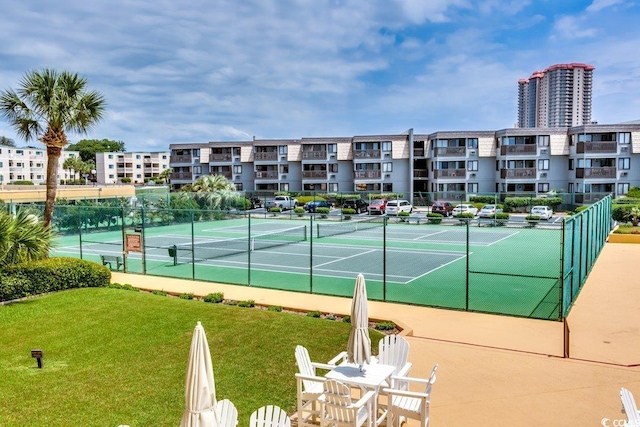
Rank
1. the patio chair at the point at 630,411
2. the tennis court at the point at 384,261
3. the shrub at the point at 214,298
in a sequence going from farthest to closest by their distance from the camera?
the tennis court at the point at 384,261 < the shrub at the point at 214,298 < the patio chair at the point at 630,411

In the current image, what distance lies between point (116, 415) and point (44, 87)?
17827 mm

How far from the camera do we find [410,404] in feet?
24.6

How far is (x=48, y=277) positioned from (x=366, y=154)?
58.7m

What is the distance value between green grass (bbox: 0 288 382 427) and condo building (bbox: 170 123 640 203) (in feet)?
157

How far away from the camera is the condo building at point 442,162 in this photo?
62188 mm

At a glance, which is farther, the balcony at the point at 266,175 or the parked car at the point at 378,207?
the balcony at the point at 266,175

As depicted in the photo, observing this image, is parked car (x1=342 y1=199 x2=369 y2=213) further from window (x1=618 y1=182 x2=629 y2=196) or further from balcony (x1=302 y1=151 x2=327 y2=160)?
window (x1=618 y1=182 x2=629 y2=196)

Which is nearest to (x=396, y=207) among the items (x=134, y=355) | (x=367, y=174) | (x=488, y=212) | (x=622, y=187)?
(x=488, y=212)

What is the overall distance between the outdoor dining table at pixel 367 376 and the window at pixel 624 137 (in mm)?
64496

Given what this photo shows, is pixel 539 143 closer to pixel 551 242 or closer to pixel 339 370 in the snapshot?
pixel 551 242

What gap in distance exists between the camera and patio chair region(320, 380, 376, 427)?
6.94 meters

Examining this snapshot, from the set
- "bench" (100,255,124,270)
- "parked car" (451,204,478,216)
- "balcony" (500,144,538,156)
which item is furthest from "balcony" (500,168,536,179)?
"bench" (100,255,124,270)

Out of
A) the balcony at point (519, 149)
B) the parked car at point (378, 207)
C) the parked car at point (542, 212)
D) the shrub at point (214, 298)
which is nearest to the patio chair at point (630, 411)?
the shrub at point (214, 298)

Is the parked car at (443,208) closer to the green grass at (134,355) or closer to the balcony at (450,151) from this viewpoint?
the balcony at (450,151)
